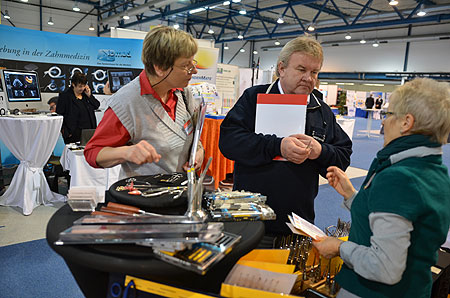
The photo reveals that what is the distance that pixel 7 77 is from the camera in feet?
14.8

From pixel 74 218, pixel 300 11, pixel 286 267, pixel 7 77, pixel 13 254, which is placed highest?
pixel 300 11

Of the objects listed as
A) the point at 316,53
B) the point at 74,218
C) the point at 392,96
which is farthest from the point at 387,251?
the point at 316,53

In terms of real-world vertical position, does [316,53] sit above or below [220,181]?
above

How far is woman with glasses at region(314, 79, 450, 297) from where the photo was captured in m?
0.91

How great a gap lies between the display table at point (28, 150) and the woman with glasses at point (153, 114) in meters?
2.92

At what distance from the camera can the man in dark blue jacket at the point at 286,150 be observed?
1.56 metres

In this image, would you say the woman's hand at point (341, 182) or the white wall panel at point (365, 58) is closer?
the woman's hand at point (341, 182)

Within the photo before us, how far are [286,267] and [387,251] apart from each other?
29cm

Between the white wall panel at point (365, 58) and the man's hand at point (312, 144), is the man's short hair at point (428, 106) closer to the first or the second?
the man's hand at point (312, 144)

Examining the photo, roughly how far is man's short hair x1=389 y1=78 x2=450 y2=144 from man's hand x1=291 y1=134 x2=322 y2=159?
1.69ft

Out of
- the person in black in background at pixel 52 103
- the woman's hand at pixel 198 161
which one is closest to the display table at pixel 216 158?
the person in black in background at pixel 52 103

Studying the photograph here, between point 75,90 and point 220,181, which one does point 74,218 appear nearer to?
point 220,181

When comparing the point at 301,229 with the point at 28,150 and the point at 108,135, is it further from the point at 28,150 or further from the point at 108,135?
the point at 28,150

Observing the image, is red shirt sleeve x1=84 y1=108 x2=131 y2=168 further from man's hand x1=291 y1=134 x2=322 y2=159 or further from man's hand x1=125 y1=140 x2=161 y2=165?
man's hand x1=291 y1=134 x2=322 y2=159
